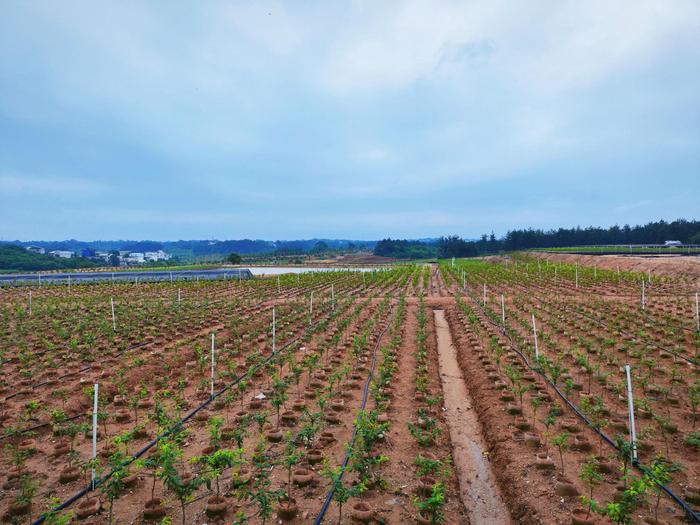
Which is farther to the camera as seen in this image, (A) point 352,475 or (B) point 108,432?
(B) point 108,432

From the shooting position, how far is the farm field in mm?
4379

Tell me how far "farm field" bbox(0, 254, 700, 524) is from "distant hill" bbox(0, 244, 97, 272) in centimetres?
6409

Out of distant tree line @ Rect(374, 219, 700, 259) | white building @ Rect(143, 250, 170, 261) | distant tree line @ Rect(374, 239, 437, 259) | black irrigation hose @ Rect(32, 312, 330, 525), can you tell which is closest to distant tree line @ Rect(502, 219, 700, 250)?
distant tree line @ Rect(374, 219, 700, 259)

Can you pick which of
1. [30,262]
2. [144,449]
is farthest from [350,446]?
[30,262]

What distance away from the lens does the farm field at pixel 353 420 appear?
14.4 ft

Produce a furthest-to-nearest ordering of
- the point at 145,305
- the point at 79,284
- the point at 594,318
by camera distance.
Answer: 1. the point at 79,284
2. the point at 145,305
3. the point at 594,318

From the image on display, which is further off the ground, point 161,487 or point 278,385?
point 278,385

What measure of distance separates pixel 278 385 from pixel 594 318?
1183 cm

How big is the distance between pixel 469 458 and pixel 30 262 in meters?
84.1

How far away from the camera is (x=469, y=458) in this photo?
608cm

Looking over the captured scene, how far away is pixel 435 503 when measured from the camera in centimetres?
390

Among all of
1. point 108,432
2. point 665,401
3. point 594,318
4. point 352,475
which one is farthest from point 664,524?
point 594,318

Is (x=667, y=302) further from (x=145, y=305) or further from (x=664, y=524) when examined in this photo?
(x=145, y=305)

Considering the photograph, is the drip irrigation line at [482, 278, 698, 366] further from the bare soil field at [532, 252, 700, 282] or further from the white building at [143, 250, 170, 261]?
the white building at [143, 250, 170, 261]
